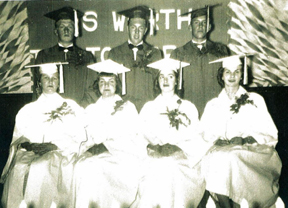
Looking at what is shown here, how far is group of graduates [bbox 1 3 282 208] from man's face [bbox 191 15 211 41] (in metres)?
0.01

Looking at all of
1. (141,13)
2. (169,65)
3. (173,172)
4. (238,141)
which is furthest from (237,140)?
(141,13)

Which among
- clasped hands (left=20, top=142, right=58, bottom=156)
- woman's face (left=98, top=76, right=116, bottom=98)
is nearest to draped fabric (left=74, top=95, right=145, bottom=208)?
woman's face (left=98, top=76, right=116, bottom=98)

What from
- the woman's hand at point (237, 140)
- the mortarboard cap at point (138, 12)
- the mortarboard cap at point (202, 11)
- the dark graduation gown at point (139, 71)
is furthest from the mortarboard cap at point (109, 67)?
the woman's hand at point (237, 140)

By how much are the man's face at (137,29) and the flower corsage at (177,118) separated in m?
1.07

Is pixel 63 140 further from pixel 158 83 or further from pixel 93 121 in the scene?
pixel 158 83

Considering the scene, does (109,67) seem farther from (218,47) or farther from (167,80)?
(218,47)

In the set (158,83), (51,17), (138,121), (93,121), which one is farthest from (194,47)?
(51,17)

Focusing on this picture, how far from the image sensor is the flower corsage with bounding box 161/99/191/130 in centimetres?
364

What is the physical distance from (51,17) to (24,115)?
1.33 metres

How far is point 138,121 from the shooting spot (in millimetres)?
3754

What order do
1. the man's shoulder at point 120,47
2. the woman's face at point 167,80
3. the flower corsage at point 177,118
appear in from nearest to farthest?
the flower corsage at point 177,118 < the woman's face at point 167,80 < the man's shoulder at point 120,47

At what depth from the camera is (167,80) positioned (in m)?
3.76

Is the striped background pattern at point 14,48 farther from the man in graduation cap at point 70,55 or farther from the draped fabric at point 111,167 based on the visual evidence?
the draped fabric at point 111,167

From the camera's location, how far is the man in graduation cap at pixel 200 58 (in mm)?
4066
